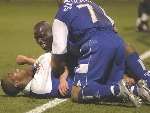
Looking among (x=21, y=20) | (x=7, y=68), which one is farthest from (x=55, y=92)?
(x=21, y=20)

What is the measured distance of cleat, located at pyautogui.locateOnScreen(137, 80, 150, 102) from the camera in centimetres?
648

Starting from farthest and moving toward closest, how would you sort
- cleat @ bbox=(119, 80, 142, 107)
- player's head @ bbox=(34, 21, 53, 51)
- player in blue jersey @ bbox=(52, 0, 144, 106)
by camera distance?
player's head @ bbox=(34, 21, 53, 51), player in blue jersey @ bbox=(52, 0, 144, 106), cleat @ bbox=(119, 80, 142, 107)

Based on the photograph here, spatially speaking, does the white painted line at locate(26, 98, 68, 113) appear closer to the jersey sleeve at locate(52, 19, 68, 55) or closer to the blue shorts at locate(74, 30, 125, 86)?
the blue shorts at locate(74, 30, 125, 86)

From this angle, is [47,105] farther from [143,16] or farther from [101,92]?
[143,16]

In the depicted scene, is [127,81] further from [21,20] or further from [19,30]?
[21,20]

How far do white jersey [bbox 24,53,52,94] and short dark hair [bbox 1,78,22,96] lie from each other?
0.13m

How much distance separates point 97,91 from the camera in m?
6.62

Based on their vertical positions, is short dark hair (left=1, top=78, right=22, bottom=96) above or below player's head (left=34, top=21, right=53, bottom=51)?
Result: below

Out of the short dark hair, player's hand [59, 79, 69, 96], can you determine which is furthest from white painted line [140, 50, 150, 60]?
the short dark hair

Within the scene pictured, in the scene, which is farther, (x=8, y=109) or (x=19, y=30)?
(x=19, y=30)

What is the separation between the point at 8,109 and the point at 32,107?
31 cm

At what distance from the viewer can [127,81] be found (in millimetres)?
6902

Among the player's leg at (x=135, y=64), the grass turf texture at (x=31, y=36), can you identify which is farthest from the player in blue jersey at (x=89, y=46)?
the grass turf texture at (x=31, y=36)

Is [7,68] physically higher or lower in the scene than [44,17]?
lower
